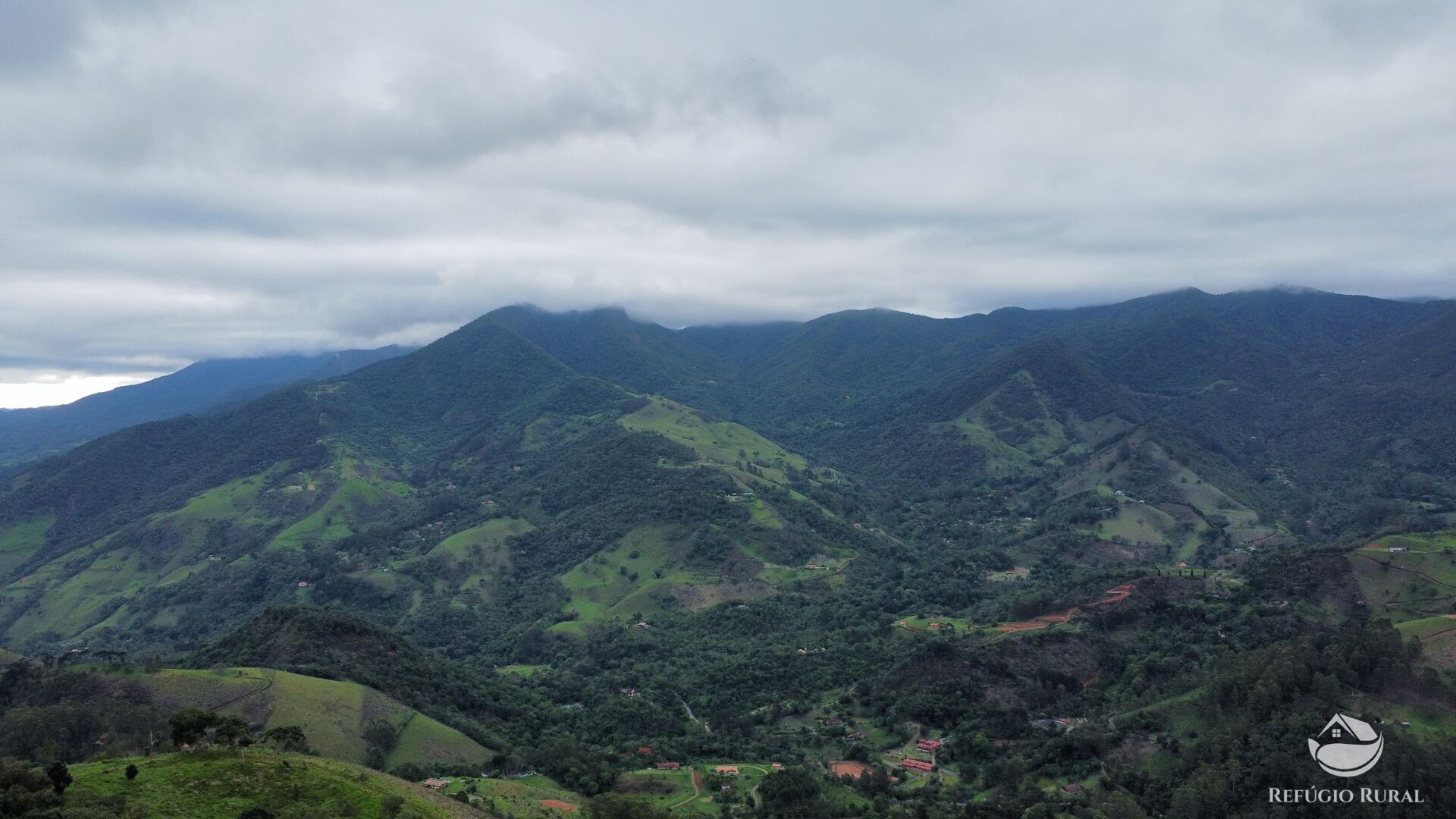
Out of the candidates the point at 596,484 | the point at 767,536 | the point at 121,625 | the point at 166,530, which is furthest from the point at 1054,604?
the point at 166,530

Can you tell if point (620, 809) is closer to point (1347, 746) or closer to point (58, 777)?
point (58, 777)

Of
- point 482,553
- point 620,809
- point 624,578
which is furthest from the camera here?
point 482,553

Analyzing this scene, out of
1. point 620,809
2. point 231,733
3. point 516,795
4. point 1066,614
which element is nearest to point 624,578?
point 1066,614

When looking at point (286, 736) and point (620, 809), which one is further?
point (620, 809)

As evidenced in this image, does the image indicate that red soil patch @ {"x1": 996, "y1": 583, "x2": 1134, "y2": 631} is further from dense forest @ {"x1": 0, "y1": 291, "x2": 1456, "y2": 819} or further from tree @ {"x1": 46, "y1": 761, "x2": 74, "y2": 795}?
tree @ {"x1": 46, "y1": 761, "x2": 74, "y2": 795}

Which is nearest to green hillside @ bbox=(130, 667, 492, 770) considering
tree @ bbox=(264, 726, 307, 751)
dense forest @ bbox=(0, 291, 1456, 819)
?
dense forest @ bbox=(0, 291, 1456, 819)

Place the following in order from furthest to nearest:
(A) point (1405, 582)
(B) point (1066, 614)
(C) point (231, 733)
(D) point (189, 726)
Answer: (B) point (1066, 614) → (A) point (1405, 582) → (C) point (231, 733) → (D) point (189, 726)

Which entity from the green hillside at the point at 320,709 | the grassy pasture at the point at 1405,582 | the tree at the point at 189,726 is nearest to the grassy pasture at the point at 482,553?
the green hillside at the point at 320,709
